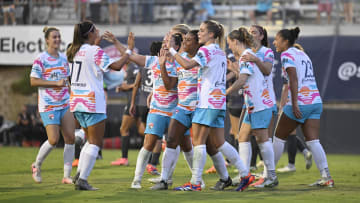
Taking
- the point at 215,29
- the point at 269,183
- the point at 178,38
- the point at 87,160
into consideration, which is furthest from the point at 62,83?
the point at 269,183

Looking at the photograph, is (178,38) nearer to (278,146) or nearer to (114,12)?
(278,146)

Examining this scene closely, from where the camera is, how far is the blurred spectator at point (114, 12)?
19453 millimetres

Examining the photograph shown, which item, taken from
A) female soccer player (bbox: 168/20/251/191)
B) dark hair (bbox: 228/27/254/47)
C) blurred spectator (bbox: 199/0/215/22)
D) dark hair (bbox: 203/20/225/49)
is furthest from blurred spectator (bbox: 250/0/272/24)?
female soccer player (bbox: 168/20/251/191)

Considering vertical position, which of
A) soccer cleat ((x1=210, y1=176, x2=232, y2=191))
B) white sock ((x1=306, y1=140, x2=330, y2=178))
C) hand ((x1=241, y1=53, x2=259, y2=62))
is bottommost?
soccer cleat ((x1=210, y1=176, x2=232, y2=191))

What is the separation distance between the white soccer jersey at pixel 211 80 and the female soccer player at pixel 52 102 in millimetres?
2134

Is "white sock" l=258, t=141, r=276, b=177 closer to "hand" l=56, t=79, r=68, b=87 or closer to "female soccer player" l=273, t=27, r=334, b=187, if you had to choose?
"female soccer player" l=273, t=27, r=334, b=187

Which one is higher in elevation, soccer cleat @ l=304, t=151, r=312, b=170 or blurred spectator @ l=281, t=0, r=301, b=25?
blurred spectator @ l=281, t=0, r=301, b=25

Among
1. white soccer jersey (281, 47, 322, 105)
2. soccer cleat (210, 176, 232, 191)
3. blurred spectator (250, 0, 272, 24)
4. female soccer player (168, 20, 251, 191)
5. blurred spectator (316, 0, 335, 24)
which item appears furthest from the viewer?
blurred spectator (250, 0, 272, 24)

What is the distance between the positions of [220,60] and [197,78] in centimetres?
37

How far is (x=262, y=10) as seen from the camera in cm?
1895

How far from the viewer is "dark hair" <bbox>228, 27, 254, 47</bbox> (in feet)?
26.7

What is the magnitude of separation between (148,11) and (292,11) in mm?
4268

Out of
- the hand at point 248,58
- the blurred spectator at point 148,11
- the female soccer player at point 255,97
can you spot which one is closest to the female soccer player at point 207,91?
the hand at point 248,58

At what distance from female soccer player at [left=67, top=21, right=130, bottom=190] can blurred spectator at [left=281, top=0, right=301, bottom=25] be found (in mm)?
11818
